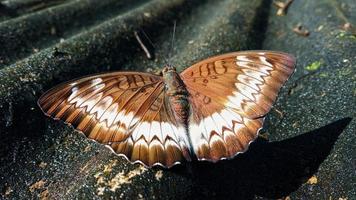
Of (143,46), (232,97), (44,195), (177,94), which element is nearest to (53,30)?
(143,46)

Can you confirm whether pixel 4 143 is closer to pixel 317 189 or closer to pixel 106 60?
pixel 106 60

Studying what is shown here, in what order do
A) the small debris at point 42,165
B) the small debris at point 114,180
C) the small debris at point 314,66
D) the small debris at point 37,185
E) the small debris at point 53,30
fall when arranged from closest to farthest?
the small debris at point 114,180 → the small debris at point 37,185 → the small debris at point 42,165 → the small debris at point 314,66 → the small debris at point 53,30

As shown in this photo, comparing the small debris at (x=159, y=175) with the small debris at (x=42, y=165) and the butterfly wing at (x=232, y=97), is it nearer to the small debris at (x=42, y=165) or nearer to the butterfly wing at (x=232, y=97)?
the butterfly wing at (x=232, y=97)

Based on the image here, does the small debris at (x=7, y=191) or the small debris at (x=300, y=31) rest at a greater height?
the small debris at (x=300, y=31)

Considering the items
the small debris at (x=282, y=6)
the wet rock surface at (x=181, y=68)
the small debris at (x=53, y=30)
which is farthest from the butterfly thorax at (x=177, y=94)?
the small debris at (x=282, y=6)

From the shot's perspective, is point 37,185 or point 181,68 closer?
point 37,185

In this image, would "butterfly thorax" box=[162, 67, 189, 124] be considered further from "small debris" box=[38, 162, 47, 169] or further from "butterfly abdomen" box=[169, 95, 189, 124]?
"small debris" box=[38, 162, 47, 169]

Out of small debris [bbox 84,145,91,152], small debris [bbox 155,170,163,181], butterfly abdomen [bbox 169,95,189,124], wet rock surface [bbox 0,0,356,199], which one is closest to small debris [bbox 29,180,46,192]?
wet rock surface [bbox 0,0,356,199]

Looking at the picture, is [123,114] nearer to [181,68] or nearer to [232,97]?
[232,97]
